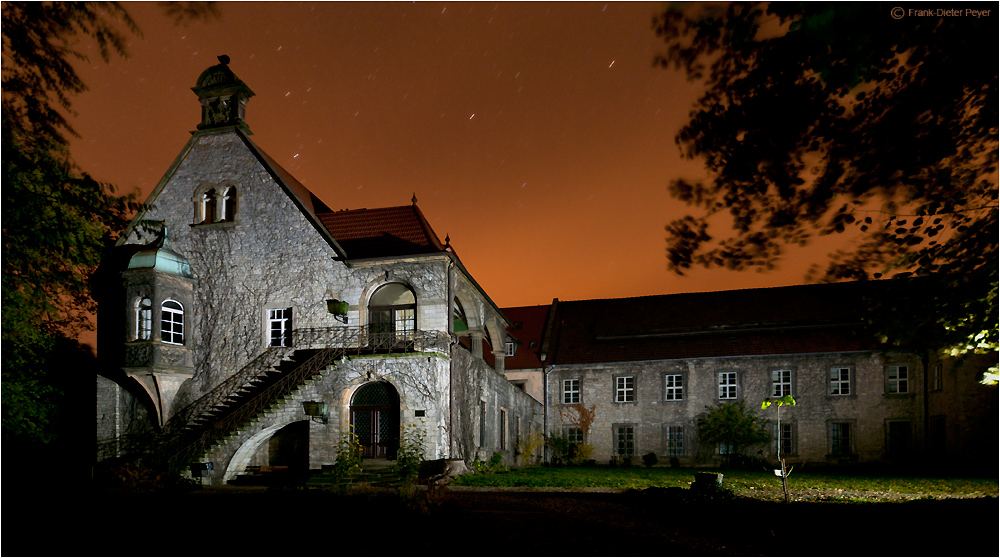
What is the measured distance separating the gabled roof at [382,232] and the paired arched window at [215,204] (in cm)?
312

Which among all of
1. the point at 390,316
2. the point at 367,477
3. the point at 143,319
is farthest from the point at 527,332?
the point at 367,477

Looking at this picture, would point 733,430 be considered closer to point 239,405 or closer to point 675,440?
point 675,440

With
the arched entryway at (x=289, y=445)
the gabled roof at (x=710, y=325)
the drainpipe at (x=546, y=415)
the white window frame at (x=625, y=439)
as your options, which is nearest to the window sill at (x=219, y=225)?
the arched entryway at (x=289, y=445)

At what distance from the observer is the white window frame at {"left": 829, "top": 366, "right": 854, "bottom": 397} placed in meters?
34.1

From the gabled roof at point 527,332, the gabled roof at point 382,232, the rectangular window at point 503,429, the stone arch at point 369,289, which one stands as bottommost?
the rectangular window at point 503,429

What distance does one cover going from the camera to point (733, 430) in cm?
3372

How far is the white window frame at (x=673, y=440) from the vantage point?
116 feet

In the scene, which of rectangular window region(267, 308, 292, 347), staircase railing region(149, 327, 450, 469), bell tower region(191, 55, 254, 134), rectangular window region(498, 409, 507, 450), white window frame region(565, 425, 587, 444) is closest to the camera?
staircase railing region(149, 327, 450, 469)

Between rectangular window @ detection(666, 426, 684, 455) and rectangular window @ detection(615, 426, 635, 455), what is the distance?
1.70 m

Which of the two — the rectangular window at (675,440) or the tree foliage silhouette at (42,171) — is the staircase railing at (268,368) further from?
the rectangular window at (675,440)

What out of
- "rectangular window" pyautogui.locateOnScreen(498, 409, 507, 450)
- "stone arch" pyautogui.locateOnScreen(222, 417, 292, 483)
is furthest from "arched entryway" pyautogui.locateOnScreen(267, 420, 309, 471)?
"rectangular window" pyautogui.locateOnScreen(498, 409, 507, 450)

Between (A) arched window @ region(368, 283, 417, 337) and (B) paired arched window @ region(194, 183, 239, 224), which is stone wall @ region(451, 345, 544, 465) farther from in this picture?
(B) paired arched window @ region(194, 183, 239, 224)

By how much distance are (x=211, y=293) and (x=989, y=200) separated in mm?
23314

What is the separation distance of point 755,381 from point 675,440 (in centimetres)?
471
